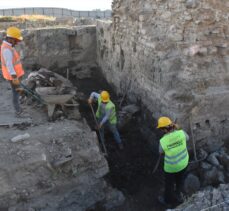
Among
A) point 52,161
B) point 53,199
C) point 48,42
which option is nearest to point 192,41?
point 52,161

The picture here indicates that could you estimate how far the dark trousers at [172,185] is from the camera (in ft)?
19.3

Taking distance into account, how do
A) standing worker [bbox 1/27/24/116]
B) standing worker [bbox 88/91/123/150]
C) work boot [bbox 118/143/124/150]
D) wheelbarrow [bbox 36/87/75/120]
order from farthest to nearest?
1. work boot [bbox 118/143/124/150]
2. standing worker [bbox 88/91/123/150]
3. wheelbarrow [bbox 36/87/75/120]
4. standing worker [bbox 1/27/24/116]

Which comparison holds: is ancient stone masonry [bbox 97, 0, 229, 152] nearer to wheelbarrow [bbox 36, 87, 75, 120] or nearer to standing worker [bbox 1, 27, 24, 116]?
wheelbarrow [bbox 36, 87, 75, 120]

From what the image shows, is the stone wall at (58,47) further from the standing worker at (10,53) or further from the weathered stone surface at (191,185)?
the weathered stone surface at (191,185)

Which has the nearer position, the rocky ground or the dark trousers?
the rocky ground

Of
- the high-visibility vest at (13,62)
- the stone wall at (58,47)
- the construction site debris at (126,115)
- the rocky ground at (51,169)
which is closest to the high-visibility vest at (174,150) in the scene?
the rocky ground at (51,169)

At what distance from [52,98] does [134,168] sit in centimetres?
211

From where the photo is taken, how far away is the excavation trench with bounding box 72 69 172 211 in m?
6.33

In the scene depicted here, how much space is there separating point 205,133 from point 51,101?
3.06 metres

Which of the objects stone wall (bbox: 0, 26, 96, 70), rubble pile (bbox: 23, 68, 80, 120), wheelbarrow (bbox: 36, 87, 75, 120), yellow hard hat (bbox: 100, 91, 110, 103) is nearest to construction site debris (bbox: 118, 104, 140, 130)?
yellow hard hat (bbox: 100, 91, 110, 103)

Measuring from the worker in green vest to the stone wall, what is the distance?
614cm

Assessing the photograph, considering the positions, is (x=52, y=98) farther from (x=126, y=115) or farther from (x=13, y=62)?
(x=126, y=115)

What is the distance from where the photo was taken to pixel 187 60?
6367mm

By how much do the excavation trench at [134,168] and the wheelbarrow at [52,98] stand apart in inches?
51.9
